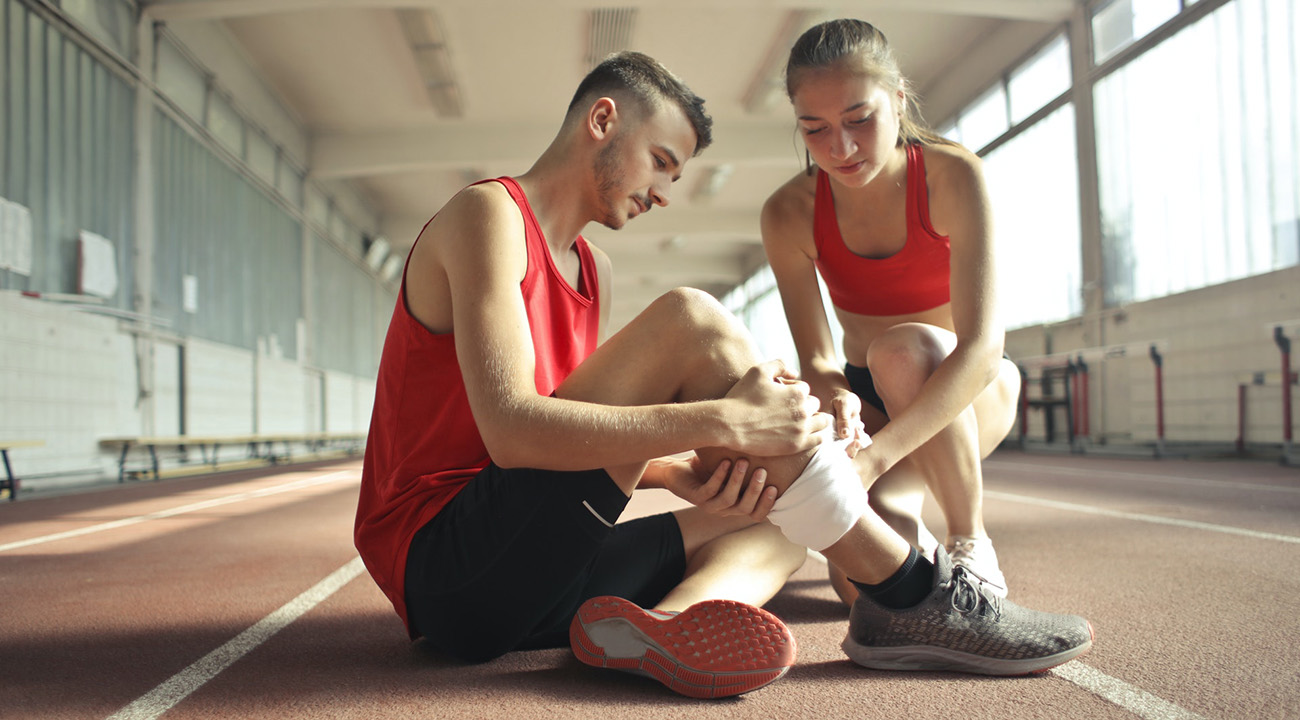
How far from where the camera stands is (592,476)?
1.22 metres

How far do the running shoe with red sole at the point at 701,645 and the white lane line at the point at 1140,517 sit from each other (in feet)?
7.29

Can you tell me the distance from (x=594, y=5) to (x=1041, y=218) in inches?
218

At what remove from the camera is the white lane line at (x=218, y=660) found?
1.29 m

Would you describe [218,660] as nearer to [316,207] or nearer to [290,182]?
[290,182]

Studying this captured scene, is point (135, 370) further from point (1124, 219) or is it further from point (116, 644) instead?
point (1124, 219)

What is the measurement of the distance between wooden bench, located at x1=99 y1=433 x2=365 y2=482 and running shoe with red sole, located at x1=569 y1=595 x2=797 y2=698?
22.5 feet

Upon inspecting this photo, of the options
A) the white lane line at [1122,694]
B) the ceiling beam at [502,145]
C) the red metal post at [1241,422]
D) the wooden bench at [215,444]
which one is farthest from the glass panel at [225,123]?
the red metal post at [1241,422]

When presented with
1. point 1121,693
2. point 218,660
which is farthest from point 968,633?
point 218,660

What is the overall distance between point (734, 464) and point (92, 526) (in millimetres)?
3881

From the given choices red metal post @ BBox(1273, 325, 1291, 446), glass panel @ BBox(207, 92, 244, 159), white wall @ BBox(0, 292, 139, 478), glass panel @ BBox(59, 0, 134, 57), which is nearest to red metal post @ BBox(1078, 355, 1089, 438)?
red metal post @ BBox(1273, 325, 1291, 446)

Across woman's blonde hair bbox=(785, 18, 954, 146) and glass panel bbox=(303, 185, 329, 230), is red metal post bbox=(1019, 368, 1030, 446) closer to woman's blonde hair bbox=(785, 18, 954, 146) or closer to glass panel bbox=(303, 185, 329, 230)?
woman's blonde hair bbox=(785, 18, 954, 146)

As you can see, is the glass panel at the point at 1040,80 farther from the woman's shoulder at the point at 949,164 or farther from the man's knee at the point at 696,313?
the man's knee at the point at 696,313

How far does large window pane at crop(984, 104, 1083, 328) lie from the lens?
351 inches

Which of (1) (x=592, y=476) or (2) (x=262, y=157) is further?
(2) (x=262, y=157)
